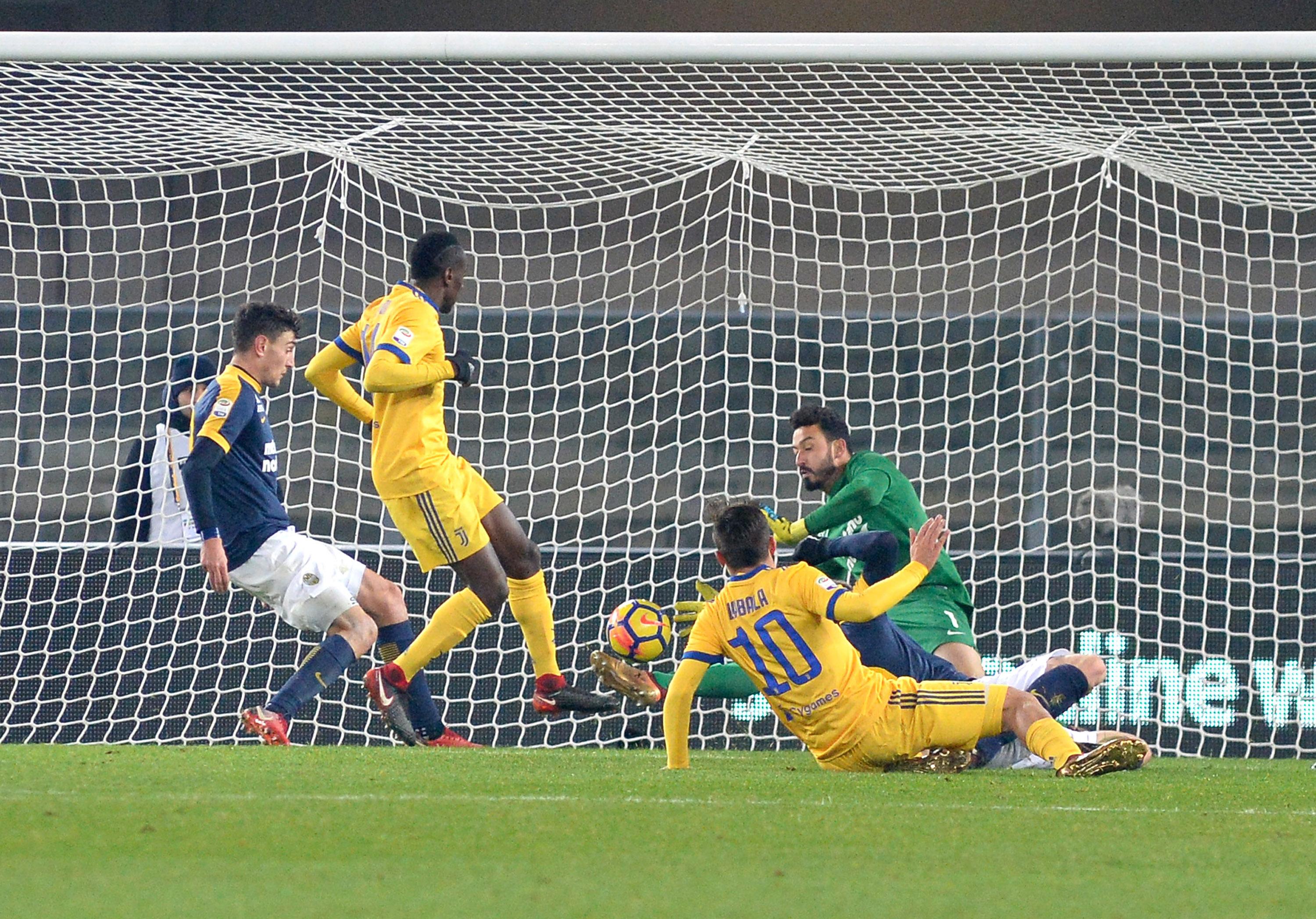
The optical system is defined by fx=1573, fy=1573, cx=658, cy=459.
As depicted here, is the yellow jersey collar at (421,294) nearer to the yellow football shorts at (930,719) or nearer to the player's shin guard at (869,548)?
the player's shin guard at (869,548)

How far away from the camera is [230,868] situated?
7.82 ft

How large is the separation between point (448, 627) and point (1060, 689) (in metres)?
2.09

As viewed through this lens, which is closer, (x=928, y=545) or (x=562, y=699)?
(x=928, y=545)

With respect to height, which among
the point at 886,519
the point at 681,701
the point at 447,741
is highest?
the point at 886,519

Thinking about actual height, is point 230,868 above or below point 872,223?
below

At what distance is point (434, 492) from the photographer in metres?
5.35

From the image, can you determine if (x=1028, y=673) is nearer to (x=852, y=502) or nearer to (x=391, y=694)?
(x=852, y=502)

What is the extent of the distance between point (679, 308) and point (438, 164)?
147 centimetres

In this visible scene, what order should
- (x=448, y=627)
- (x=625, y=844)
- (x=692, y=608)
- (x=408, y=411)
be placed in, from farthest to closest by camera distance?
(x=692, y=608) < (x=448, y=627) < (x=408, y=411) < (x=625, y=844)

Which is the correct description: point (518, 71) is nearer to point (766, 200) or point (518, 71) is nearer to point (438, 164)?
point (438, 164)

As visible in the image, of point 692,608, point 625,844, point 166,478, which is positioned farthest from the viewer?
point 166,478

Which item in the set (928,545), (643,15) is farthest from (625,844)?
(643,15)

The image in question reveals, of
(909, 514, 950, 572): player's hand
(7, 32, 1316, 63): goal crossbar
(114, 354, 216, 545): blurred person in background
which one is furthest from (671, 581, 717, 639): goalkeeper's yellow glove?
(114, 354, 216, 545): blurred person in background

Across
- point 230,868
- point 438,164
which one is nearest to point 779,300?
point 438,164
